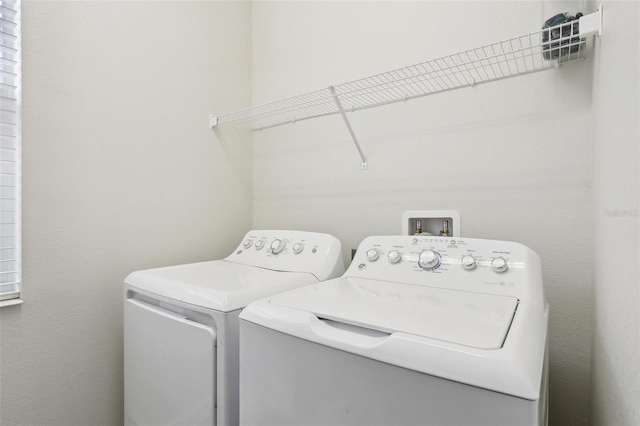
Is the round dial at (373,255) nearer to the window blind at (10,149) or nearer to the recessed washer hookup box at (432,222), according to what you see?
the recessed washer hookup box at (432,222)

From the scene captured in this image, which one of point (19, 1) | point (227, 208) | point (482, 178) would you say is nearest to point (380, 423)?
point (482, 178)

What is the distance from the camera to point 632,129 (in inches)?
21.0

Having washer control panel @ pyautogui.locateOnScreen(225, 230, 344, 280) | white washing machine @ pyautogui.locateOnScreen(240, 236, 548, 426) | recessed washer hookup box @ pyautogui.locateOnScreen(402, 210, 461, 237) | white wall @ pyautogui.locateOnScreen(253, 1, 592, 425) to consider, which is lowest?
white washing machine @ pyautogui.locateOnScreen(240, 236, 548, 426)

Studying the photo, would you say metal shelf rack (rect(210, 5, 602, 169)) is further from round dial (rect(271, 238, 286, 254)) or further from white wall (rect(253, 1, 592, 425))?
round dial (rect(271, 238, 286, 254))

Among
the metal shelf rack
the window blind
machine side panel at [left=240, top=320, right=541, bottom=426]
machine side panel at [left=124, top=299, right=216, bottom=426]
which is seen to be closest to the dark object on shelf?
the metal shelf rack

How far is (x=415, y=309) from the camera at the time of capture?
78 centimetres

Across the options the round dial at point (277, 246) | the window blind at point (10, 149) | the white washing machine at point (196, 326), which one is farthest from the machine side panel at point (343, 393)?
the window blind at point (10, 149)

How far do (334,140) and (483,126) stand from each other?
72 cm

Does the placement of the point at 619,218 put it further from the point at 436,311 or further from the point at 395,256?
the point at 395,256

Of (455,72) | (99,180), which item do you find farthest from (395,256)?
(99,180)

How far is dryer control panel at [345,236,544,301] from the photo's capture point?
94 centimetres

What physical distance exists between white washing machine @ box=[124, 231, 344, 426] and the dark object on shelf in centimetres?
102

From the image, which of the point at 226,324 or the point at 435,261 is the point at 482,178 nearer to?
the point at 435,261

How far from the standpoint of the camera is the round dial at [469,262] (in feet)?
3.31
